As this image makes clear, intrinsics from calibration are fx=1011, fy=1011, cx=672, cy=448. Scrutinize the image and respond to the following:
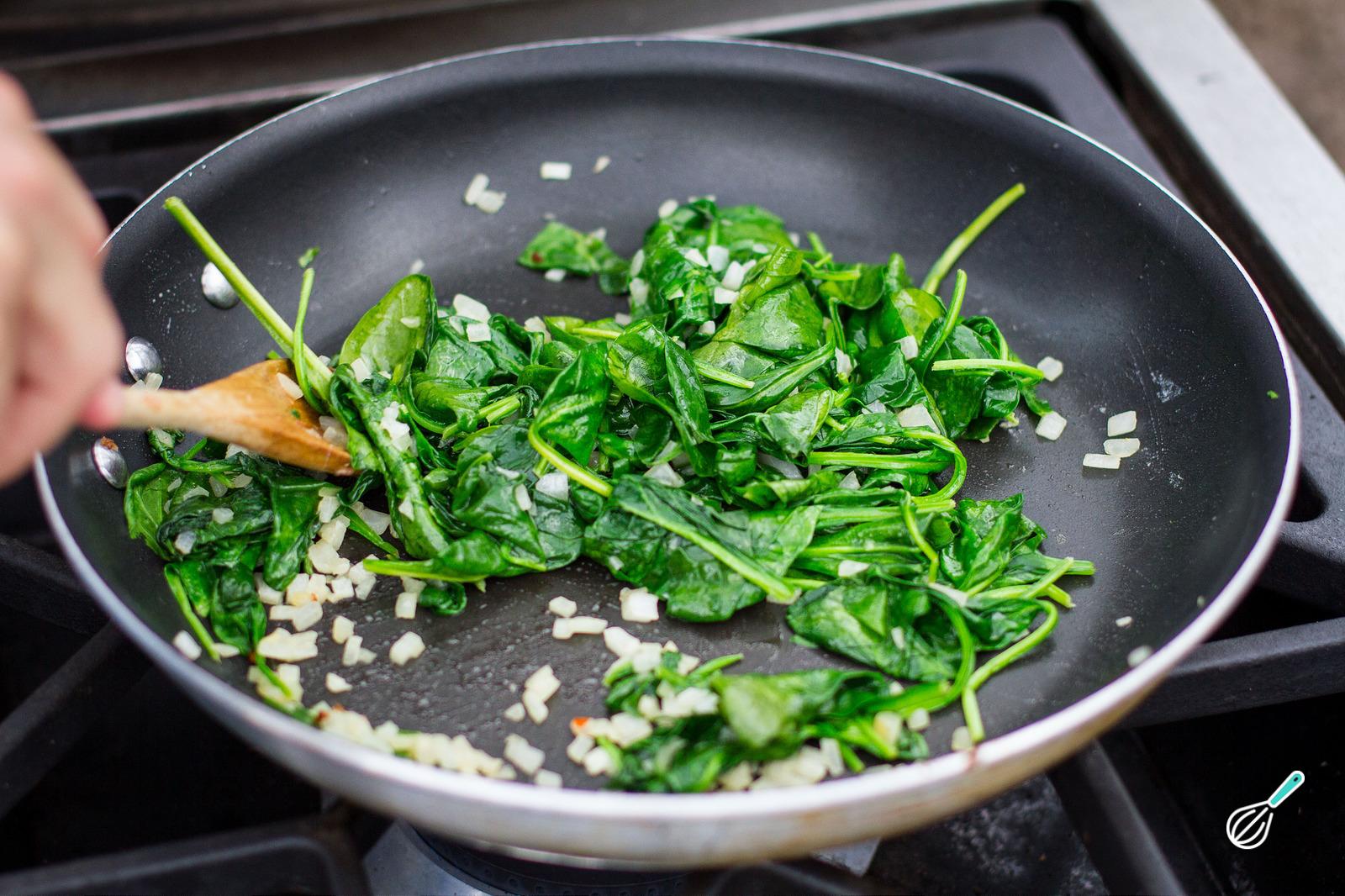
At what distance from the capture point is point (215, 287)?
1.76 meters

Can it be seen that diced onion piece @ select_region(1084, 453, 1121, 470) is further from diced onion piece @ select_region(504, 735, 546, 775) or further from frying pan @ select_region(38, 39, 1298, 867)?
diced onion piece @ select_region(504, 735, 546, 775)

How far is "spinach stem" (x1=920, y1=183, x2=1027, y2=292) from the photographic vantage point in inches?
74.4

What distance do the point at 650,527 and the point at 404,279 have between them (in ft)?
2.11

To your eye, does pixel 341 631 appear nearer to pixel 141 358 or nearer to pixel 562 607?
pixel 562 607

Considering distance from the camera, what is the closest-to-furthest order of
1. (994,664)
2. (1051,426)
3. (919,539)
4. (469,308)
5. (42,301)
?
1. (42,301)
2. (994,664)
3. (919,539)
4. (1051,426)
5. (469,308)

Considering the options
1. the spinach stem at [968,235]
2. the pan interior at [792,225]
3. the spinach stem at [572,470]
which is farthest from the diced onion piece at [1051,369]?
the spinach stem at [572,470]

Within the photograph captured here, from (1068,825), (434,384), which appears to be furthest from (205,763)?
(1068,825)

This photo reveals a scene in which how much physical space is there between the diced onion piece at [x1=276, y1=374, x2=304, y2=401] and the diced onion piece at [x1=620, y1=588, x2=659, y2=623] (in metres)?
0.62

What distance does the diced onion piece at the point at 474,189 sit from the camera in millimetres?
2035

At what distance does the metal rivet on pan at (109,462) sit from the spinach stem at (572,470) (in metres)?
0.62

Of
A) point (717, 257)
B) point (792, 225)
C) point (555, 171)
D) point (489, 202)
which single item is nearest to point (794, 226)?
point (792, 225)

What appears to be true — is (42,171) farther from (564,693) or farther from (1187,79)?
(1187,79)

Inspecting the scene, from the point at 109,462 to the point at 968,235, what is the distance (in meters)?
1.53

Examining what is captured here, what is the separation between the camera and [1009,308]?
190 cm
